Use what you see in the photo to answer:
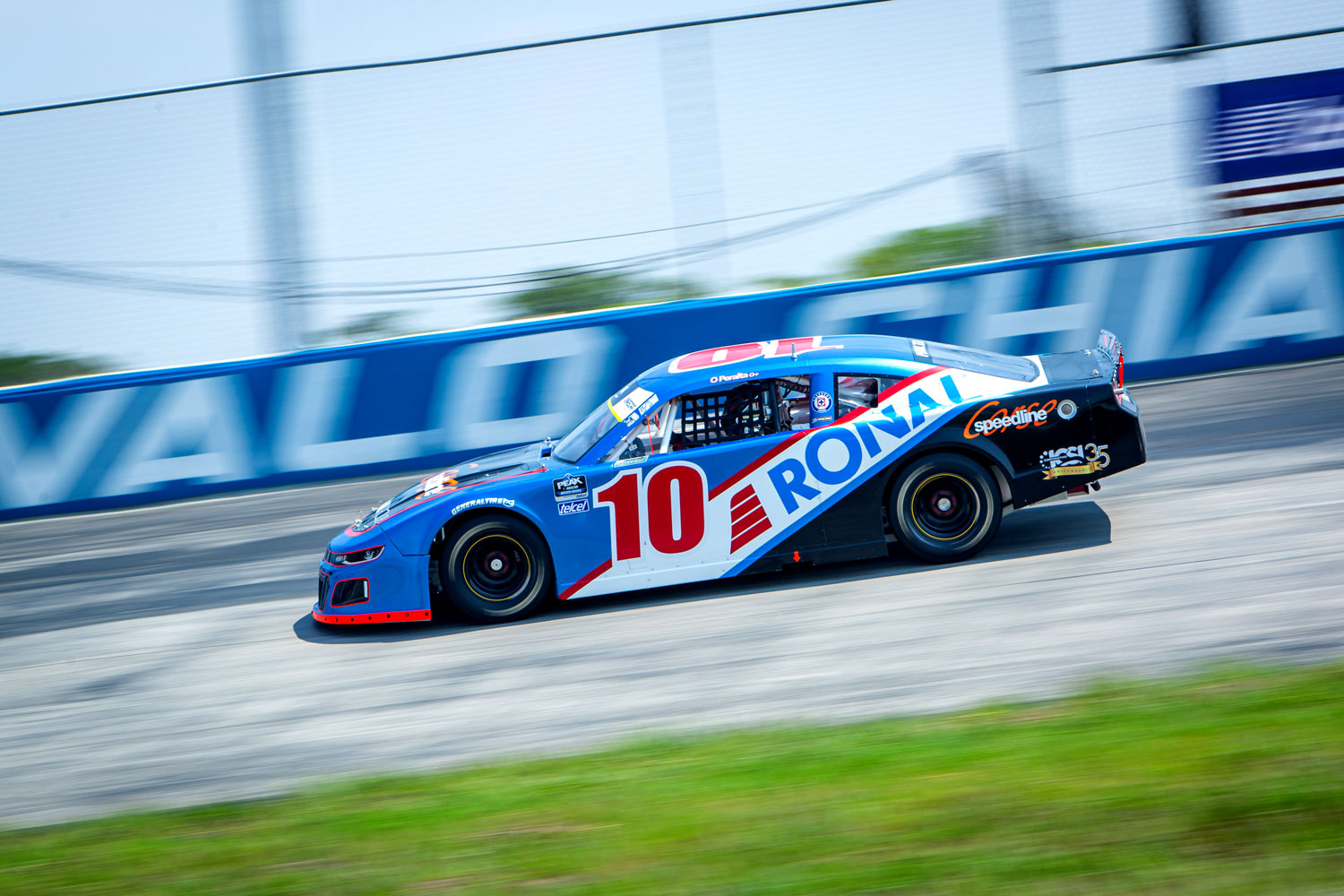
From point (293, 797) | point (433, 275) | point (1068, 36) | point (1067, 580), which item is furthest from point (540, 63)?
point (293, 797)

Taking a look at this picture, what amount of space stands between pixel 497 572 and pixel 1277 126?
9833mm

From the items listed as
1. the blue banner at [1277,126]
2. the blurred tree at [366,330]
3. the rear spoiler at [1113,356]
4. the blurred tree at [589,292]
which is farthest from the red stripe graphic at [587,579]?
the blue banner at [1277,126]

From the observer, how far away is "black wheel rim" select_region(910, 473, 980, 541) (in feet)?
22.5

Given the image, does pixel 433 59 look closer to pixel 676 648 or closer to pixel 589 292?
pixel 589 292

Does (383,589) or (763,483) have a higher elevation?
(763,483)

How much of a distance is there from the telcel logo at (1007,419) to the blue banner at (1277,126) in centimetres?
687

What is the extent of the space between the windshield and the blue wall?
442 cm

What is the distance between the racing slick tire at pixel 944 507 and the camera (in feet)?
22.3

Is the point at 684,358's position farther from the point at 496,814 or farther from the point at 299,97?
the point at 299,97

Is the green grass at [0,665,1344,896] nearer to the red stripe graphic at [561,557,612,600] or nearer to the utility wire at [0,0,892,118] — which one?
the red stripe graphic at [561,557,612,600]

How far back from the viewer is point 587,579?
6.91m

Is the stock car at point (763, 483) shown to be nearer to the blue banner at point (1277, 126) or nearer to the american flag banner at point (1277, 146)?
the american flag banner at point (1277, 146)

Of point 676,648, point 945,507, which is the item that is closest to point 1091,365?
point 945,507

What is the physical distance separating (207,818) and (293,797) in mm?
332
